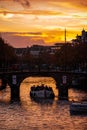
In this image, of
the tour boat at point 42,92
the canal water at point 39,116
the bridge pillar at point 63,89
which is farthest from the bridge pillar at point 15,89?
the bridge pillar at point 63,89

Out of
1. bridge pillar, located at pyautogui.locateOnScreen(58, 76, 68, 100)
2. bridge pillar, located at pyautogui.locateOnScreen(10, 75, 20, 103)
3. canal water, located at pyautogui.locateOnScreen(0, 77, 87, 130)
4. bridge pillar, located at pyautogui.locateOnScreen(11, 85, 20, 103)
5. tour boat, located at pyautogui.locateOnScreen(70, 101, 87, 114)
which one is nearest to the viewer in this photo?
canal water, located at pyautogui.locateOnScreen(0, 77, 87, 130)

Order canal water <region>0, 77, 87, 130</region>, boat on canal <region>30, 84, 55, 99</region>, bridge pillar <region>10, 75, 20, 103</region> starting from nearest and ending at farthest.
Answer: canal water <region>0, 77, 87, 130</region>, boat on canal <region>30, 84, 55, 99</region>, bridge pillar <region>10, 75, 20, 103</region>

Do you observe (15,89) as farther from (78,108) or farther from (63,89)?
(78,108)

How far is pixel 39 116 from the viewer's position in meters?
74.2

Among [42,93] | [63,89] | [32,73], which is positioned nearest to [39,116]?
[42,93]

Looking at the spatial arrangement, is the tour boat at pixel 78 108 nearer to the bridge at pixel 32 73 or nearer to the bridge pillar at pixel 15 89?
the bridge at pixel 32 73

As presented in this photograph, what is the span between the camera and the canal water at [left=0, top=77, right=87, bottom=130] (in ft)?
219

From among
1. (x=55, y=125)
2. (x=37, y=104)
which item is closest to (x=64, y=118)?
(x=55, y=125)

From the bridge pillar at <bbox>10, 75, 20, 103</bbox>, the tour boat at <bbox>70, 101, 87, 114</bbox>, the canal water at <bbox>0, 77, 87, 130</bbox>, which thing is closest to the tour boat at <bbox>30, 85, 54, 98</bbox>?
the bridge pillar at <bbox>10, 75, 20, 103</bbox>

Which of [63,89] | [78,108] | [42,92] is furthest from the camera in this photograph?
[63,89]

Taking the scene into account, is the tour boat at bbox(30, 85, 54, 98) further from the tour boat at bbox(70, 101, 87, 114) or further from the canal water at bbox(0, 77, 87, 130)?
the tour boat at bbox(70, 101, 87, 114)

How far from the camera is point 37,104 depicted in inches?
3361

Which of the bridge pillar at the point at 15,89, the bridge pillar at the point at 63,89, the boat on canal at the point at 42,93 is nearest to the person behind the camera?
the boat on canal at the point at 42,93

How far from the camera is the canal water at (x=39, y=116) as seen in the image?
2630 inches
